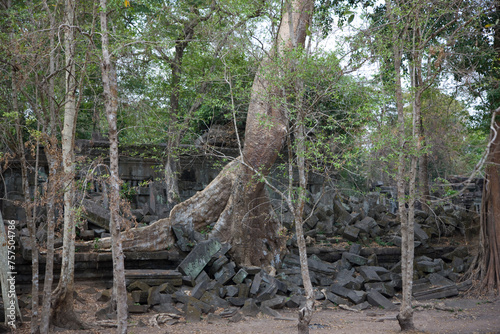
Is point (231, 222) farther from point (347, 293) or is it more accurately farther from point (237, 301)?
point (347, 293)

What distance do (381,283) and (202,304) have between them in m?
3.73

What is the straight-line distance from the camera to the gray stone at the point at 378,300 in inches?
292

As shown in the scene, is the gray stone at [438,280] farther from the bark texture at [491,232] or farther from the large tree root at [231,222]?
the large tree root at [231,222]

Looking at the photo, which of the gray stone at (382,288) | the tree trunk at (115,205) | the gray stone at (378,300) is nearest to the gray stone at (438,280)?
the gray stone at (382,288)

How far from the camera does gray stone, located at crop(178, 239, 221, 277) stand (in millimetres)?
7586

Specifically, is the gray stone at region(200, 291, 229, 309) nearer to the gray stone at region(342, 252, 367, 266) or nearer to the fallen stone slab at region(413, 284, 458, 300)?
the gray stone at region(342, 252, 367, 266)

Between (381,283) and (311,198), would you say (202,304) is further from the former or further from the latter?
(311,198)

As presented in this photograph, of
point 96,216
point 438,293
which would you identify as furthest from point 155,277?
point 438,293

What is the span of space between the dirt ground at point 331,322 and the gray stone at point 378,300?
0.46 feet

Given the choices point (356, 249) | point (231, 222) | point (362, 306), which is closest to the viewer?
point (362, 306)

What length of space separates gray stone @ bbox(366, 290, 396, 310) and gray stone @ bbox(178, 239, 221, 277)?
2964 mm

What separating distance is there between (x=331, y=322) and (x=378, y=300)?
1370 millimetres

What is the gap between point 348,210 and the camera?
12000 mm

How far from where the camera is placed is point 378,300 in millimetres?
7488
